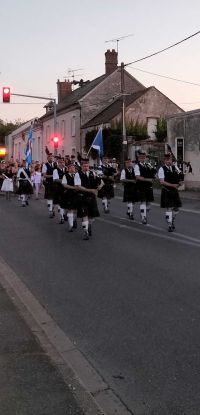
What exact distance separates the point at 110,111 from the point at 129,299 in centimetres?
4013

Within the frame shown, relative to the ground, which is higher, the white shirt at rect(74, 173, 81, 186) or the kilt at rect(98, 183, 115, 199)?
the white shirt at rect(74, 173, 81, 186)

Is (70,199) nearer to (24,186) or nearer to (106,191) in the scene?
(106,191)

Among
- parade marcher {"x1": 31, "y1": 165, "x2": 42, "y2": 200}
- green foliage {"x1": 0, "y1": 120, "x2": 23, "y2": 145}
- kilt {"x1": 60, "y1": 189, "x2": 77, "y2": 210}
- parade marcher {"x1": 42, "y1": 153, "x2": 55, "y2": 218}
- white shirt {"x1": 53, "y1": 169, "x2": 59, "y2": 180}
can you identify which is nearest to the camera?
kilt {"x1": 60, "y1": 189, "x2": 77, "y2": 210}

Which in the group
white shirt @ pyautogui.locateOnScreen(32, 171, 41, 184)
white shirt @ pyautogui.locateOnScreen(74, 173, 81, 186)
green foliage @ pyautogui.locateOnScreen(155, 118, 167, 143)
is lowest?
white shirt @ pyautogui.locateOnScreen(32, 171, 41, 184)

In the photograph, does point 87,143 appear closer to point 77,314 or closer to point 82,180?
point 82,180

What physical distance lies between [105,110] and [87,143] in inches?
161

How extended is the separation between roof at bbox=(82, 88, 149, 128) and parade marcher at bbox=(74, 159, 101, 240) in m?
30.0

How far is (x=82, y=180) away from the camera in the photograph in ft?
43.1

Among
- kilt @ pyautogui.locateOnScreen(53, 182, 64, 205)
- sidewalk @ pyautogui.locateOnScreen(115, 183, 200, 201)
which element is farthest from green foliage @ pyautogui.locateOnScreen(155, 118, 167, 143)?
kilt @ pyautogui.locateOnScreen(53, 182, 64, 205)

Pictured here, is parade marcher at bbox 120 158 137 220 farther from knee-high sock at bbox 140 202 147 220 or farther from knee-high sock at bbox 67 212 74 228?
knee-high sock at bbox 67 212 74 228

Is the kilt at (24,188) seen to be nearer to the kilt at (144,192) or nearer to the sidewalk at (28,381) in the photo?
the kilt at (144,192)

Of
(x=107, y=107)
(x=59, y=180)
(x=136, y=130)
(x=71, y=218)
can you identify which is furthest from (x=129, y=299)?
(x=107, y=107)

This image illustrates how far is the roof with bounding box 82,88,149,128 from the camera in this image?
1727 inches

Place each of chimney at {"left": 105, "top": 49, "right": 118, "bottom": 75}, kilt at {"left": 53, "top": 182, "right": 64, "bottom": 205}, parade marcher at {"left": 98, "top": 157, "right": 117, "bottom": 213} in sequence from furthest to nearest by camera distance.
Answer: chimney at {"left": 105, "top": 49, "right": 118, "bottom": 75}
parade marcher at {"left": 98, "top": 157, "right": 117, "bottom": 213}
kilt at {"left": 53, "top": 182, "right": 64, "bottom": 205}
